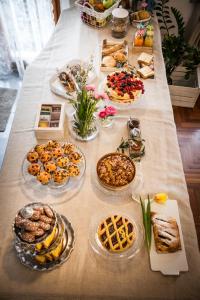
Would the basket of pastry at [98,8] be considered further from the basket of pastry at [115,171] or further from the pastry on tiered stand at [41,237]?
the pastry on tiered stand at [41,237]

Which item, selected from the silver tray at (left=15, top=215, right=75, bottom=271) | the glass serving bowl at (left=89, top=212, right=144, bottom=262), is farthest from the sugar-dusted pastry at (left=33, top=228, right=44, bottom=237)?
the glass serving bowl at (left=89, top=212, right=144, bottom=262)

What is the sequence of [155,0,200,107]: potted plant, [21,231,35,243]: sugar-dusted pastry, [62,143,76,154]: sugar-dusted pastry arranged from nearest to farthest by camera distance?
[21,231,35,243]: sugar-dusted pastry, [62,143,76,154]: sugar-dusted pastry, [155,0,200,107]: potted plant

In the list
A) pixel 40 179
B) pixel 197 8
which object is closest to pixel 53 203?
pixel 40 179

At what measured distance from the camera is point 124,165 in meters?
1.18

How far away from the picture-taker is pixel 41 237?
2.81 feet

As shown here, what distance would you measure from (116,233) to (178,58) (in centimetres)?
176

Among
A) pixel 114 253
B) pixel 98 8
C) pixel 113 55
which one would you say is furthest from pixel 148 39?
pixel 114 253

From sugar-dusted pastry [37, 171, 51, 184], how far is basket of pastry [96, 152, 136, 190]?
219mm

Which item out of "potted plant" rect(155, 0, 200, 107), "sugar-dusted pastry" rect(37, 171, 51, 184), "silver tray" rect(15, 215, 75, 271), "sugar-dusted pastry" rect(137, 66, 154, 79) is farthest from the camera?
"potted plant" rect(155, 0, 200, 107)

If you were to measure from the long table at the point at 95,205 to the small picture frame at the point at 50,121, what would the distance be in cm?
9

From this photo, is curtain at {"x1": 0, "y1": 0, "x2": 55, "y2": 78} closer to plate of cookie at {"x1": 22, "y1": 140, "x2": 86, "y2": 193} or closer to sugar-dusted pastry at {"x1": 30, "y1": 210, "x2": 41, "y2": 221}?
plate of cookie at {"x1": 22, "y1": 140, "x2": 86, "y2": 193}

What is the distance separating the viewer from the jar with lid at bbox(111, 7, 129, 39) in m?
1.80

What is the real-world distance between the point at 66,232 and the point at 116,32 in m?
1.45

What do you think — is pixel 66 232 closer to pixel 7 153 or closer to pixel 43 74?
pixel 7 153
